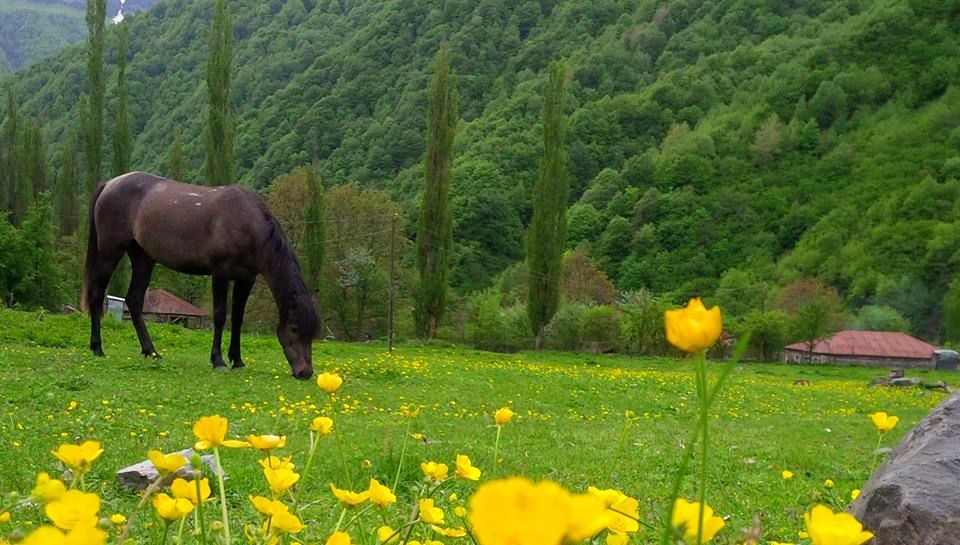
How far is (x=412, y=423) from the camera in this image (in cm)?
590

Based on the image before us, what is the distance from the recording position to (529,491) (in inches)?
12.5

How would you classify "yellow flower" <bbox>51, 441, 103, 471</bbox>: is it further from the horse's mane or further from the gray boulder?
the horse's mane

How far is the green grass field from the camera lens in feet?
12.9

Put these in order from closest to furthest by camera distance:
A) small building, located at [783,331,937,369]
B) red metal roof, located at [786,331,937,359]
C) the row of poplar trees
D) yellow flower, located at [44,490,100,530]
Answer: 1. yellow flower, located at [44,490,100,530]
2. the row of poplar trees
3. small building, located at [783,331,937,369]
4. red metal roof, located at [786,331,937,359]

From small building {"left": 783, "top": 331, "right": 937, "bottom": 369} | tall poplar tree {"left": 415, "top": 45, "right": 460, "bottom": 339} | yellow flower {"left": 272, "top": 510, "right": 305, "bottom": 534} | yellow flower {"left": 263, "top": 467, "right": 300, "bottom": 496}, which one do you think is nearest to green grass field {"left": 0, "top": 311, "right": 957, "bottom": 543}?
yellow flower {"left": 263, "top": 467, "right": 300, "bottom": 496}

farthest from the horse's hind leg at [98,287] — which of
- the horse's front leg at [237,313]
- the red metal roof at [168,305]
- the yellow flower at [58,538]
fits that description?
the red metal roof at [168,305]

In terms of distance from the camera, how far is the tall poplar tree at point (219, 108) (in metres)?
25.7

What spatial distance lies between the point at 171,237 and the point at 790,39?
70498 mm

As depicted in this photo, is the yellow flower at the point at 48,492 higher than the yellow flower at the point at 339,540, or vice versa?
the yellow flower at the point at 48,492

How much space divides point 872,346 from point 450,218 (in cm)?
2848

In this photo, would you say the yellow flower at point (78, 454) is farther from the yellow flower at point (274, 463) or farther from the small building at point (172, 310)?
the small building at point (172, 310)

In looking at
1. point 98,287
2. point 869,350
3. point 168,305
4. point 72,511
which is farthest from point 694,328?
point 869,350

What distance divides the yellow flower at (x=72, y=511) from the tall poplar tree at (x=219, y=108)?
25942 mm

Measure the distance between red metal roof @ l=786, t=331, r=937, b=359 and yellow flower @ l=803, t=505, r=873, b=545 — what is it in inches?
1768
